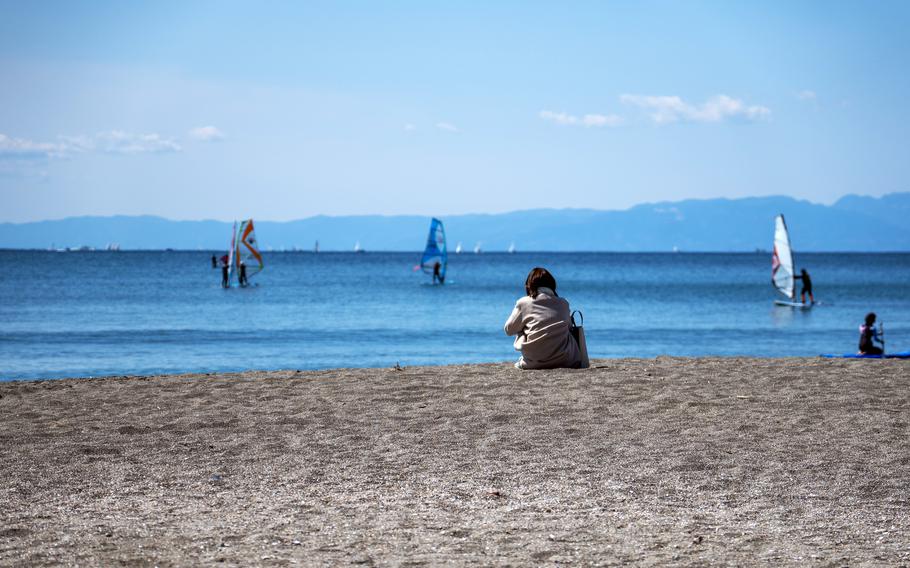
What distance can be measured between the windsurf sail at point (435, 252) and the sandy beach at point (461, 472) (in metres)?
52.3

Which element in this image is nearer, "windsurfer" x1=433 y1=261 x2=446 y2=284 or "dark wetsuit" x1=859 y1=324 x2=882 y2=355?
"dark wetsuit" x1=859 y1=324 x2=882 y2=355

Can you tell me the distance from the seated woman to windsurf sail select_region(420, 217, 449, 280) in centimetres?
5024

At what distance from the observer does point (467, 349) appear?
945 inches

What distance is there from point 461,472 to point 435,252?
200 feet

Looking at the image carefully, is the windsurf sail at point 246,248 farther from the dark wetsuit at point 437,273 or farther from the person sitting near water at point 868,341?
the person sitting near water at point 868,341

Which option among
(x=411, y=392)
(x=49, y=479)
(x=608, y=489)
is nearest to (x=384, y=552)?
(x=608, y=489)

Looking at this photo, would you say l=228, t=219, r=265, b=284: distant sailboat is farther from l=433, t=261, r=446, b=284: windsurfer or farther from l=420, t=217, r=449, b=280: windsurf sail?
l=433, t=261, r=446, b=284: windsurfer

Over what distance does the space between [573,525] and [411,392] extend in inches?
194

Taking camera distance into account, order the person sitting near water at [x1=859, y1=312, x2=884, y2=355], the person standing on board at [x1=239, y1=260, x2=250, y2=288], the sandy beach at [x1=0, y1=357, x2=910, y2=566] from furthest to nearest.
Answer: the person standing on board at [x1=239, y1=260, x2=250, y2=288] < the person sitting near water at [x1=859, y1=312, x2=884, y2=355] < the sandy beach at [x1=0, y1=357, x2=910, y2=566]

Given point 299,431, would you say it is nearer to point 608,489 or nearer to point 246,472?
point 246,472

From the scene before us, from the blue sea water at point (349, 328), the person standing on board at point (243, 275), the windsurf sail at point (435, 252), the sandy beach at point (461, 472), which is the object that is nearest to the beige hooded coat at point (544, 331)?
the sandy beach at point (461, 472)

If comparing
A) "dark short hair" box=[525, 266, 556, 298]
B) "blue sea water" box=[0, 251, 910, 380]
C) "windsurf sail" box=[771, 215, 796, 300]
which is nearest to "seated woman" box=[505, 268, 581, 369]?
"dark short hair" box=[525, 266, 556, 298]

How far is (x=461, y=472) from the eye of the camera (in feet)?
23.1

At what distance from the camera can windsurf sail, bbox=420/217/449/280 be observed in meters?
64.2
